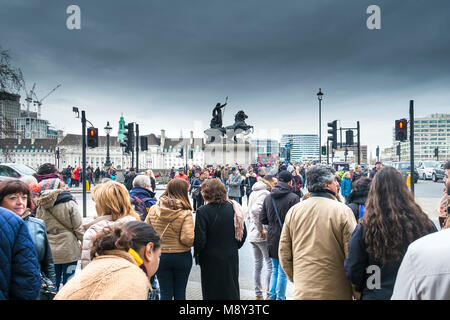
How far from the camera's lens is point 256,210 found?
530 cm

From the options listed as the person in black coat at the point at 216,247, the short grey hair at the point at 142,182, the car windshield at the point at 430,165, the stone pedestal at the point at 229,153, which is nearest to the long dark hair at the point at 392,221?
the person in black coat at the point at 216,247

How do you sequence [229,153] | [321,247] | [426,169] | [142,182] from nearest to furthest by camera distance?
[321,247] → [142,182] → [426,169] → [229,153]

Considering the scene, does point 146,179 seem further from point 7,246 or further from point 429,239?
point 429,239

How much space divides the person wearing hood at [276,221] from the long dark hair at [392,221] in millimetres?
2031

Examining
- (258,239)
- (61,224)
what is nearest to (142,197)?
(61,224)

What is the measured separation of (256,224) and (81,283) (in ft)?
12.2

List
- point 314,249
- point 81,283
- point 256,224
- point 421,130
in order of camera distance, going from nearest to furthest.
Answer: point 81,283 < point 314,249 < point 256,224 < point 421,130

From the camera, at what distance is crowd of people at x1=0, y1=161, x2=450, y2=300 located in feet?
5.05

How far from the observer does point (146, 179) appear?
5086 millimetres

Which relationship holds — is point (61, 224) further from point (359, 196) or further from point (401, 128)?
point (401, 128)

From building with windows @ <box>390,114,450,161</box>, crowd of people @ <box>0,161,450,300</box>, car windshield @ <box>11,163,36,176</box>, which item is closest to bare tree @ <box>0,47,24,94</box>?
car windshield @ <box>11,163,36,176</box>

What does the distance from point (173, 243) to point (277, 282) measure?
1.83m

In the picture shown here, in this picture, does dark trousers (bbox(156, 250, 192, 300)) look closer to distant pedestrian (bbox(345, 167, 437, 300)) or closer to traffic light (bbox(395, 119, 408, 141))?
distant pedestrian (bbox(345, 167, 437, 300))
